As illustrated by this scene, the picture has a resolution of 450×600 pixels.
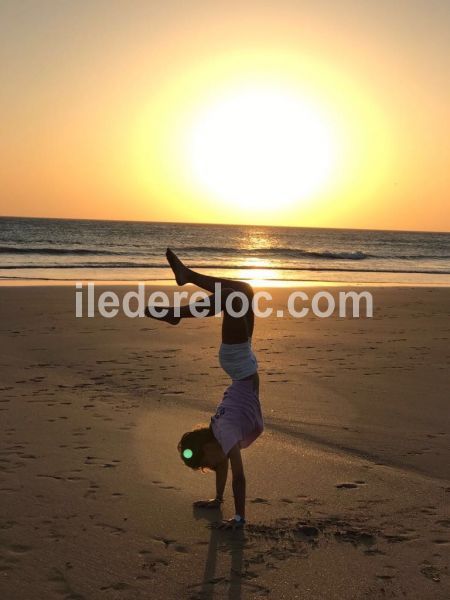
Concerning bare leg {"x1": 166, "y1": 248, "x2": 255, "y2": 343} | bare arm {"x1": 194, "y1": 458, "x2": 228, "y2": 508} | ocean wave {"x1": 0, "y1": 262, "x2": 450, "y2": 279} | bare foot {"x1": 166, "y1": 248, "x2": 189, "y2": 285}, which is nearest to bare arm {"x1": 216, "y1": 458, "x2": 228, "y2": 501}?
bare arm {"x1": 194, "y1": 458, "x2": 228, "y2": 508}

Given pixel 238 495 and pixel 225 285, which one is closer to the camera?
pixel 225 285

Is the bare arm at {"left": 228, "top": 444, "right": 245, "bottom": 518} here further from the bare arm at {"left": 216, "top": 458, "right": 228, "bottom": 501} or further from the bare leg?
the bare leg

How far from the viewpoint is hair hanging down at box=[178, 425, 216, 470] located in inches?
180

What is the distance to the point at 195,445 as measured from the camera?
15.0ft

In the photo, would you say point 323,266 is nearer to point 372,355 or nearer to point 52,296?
point 52,296

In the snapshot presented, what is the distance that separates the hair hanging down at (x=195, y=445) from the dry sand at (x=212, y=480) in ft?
1.15

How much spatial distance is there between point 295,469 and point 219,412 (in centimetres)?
123

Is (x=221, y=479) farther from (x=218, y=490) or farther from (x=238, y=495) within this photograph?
(x=238, y=495)

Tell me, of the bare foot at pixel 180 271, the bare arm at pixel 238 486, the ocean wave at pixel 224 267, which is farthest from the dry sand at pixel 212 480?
the ocean wave at pixel 224 267

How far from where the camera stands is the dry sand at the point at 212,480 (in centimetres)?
373

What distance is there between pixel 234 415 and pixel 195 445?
0.35 metres

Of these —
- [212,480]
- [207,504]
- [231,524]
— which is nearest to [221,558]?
[231,524]

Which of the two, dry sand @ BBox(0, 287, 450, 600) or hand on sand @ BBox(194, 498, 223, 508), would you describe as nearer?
dry sand @ BBox(0, 287, 450, 600)

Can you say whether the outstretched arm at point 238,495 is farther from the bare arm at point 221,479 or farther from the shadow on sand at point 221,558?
the bare arm at point 221,479
